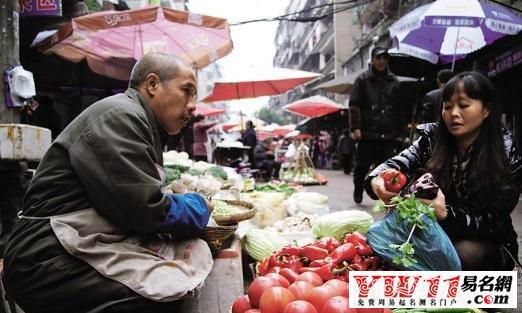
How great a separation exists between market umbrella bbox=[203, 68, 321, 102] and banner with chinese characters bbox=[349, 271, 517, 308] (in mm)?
9640

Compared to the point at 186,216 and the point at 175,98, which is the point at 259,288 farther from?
the point at 175,98

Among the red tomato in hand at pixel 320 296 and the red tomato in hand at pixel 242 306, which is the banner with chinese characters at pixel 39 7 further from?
the red tomato in hand at pixel 320 296

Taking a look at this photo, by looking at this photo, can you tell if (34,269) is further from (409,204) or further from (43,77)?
(43,77)

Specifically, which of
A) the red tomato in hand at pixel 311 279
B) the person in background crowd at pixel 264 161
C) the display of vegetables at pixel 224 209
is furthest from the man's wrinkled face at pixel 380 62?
the person in background crowd at pixel 264 161

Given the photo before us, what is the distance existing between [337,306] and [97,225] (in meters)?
1.11

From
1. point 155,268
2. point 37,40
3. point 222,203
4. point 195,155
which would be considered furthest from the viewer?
point 195,155

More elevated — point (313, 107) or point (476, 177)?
point (476, 177)

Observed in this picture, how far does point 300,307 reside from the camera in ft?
6.07

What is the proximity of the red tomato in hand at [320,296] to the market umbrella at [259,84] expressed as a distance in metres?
9.21

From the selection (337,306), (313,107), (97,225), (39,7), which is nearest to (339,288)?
(337,306)

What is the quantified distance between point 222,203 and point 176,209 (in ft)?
5.33

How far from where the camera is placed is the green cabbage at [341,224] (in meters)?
4.02

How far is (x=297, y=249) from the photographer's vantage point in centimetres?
317

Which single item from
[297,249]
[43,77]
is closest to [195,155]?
[43,77]
